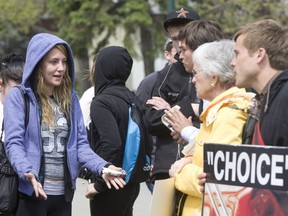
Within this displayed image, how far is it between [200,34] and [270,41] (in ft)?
5.33

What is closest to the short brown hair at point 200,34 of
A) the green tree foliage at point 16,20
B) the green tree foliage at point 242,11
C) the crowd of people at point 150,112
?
the crowd of people at point 150,112

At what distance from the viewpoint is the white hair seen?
470 cm

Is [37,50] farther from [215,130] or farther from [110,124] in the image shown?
[215,130]

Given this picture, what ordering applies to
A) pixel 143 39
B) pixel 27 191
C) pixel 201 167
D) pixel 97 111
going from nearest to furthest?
pixel 201 167
pixel 27 191
pixel 97 111
pixel 143 39

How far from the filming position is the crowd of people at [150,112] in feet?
13.6

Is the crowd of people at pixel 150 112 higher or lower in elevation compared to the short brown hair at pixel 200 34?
lower

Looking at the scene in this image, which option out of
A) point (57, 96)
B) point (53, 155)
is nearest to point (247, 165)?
point (53, 155)

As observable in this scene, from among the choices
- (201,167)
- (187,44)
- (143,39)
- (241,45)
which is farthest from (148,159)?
(143,39)

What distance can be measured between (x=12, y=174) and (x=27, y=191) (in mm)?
160

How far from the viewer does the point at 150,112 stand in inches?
240

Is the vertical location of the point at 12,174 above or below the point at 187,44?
below

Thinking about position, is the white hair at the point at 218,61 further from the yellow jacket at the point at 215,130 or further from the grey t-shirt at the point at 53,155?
the grey t-shirt at the point at 53,155

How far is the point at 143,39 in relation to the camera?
112ft

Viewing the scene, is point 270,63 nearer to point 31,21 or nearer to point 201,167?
point 201,167
